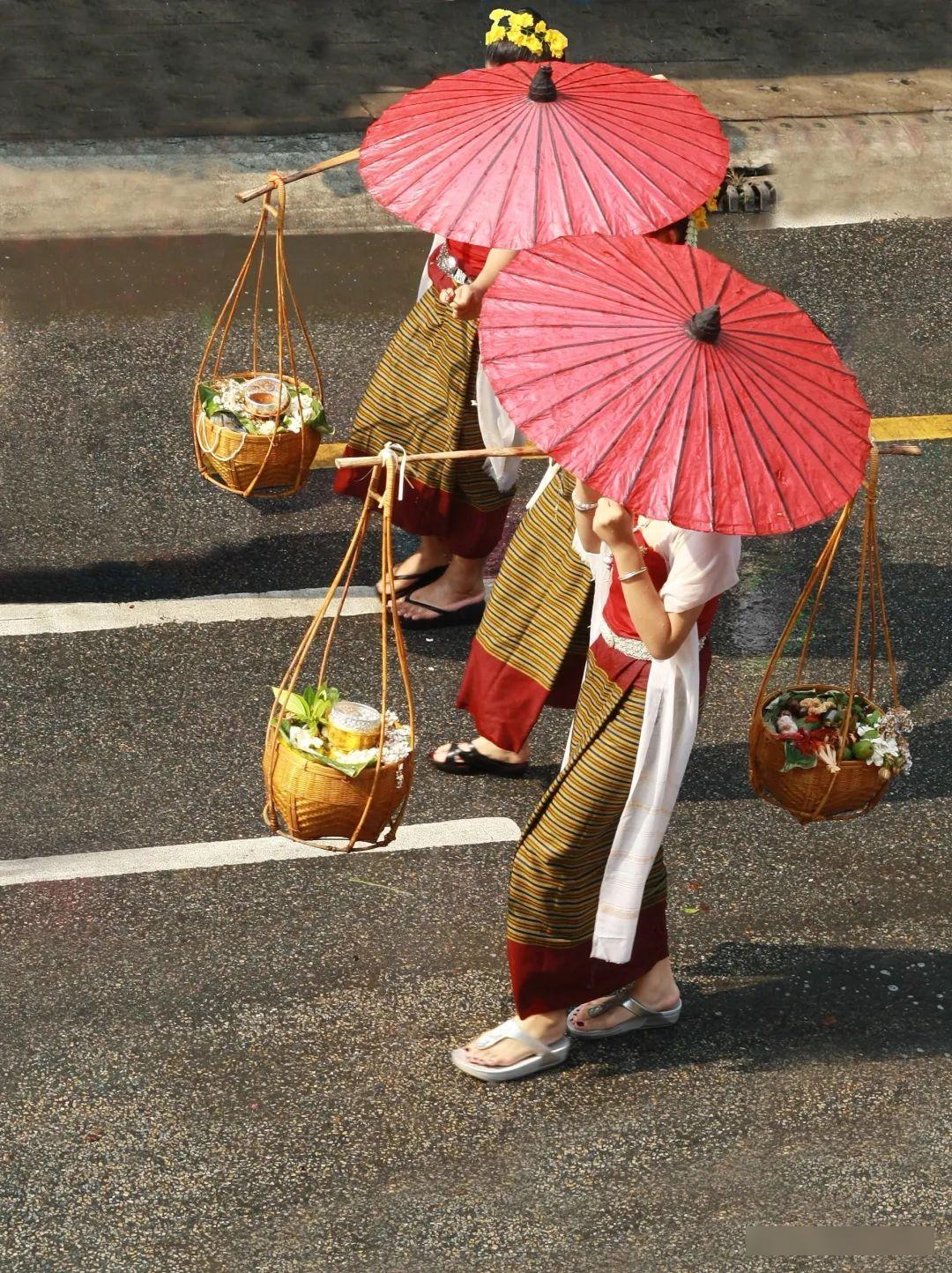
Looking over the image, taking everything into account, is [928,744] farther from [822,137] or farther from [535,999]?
[822,137]

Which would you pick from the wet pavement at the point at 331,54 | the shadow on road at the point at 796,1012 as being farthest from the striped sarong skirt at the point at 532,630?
the wet pavement at the point at 331,54

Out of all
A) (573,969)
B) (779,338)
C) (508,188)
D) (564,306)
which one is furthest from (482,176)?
(573,969)

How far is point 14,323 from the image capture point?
7633mm

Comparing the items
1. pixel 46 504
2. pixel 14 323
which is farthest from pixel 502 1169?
pixel 14 323

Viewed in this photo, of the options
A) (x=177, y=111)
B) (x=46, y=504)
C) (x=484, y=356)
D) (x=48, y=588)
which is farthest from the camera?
(x=177, y=111)

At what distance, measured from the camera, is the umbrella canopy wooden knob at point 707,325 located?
3.50m

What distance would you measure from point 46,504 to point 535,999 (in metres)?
3.18

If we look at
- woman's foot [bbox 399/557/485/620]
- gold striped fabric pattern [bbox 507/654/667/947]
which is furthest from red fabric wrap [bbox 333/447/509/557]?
gold striped fabric pattern [bbox 507/654/667/947]

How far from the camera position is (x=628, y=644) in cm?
394

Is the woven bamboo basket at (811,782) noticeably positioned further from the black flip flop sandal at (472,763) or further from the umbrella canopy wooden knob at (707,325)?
the black flip flop sandal at (472,763)

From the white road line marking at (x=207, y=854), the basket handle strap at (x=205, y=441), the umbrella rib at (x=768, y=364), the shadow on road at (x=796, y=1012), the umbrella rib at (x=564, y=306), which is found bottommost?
the shadow on road at (x=796, y=1012)

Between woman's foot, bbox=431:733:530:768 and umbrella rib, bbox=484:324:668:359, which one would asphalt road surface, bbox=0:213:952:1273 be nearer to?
woman's foot, bbox=431:733:530:768

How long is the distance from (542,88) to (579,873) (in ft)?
7.07

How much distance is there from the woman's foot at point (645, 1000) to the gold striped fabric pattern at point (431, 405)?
1.89 m
